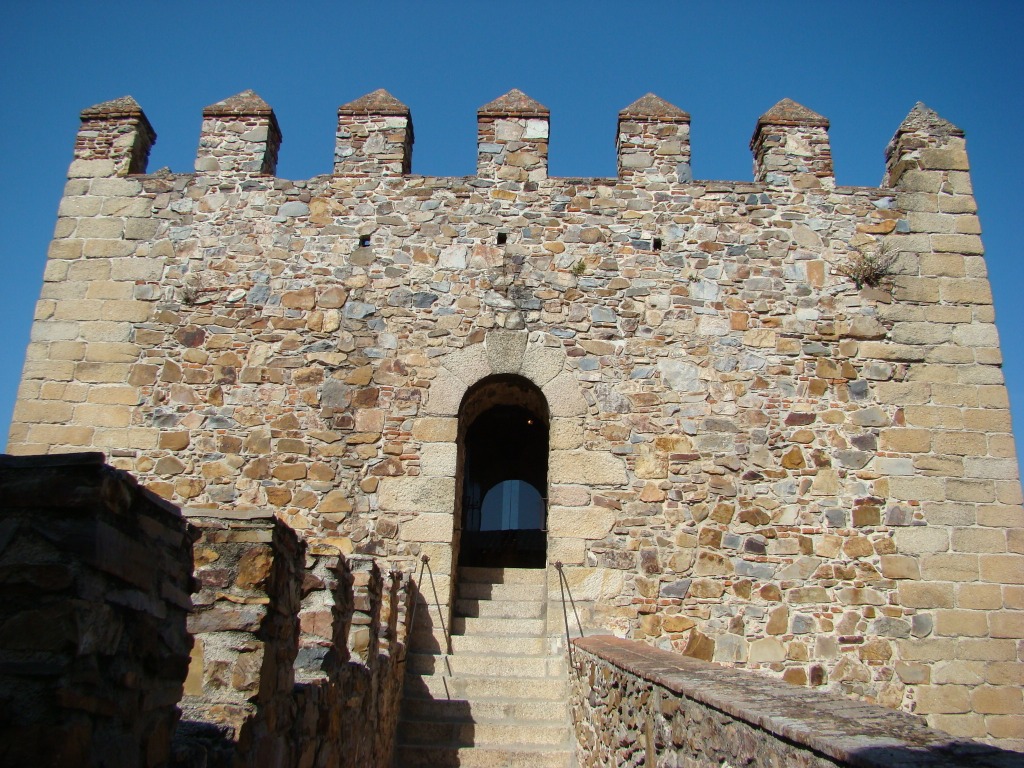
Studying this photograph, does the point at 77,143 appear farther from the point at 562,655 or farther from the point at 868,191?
the point at 868,191

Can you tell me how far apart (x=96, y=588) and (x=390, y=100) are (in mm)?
7383

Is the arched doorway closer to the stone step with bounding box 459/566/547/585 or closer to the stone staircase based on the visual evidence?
the stone step with bounding box 459/566/547/585

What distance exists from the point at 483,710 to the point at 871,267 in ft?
17.2

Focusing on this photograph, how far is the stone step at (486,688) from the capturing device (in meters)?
6.10

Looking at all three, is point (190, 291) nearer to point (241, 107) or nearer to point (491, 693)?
point (241, 107)

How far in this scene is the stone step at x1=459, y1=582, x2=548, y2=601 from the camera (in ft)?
23.8

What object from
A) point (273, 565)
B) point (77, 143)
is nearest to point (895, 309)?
point (273, 565)

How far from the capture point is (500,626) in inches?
270

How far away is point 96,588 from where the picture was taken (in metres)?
1.60

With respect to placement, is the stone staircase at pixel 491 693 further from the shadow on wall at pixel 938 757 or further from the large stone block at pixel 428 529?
the shadow on wall at pixel 938 757

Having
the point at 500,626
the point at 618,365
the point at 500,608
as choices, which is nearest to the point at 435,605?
the point at 500,626

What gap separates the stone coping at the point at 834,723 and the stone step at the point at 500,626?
2947mm

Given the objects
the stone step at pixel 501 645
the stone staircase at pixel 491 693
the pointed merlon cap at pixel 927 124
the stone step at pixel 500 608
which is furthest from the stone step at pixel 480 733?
the pointed merlon cap at pixel 927 124

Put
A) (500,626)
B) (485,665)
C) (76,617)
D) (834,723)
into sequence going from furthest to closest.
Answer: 1. (500,626)
2. (485,665)
3. (834,723)
4. (76,617)
